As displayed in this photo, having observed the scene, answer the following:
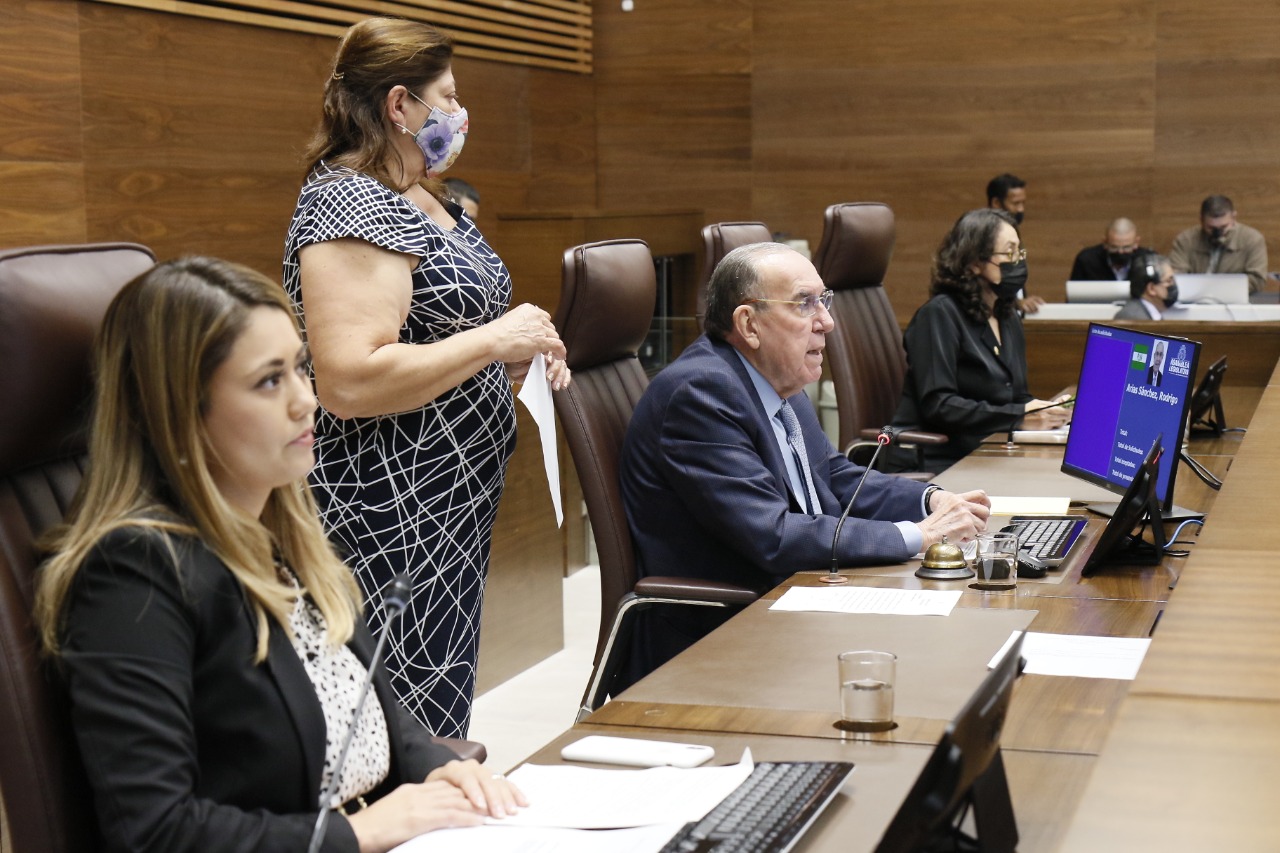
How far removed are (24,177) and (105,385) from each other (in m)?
3.60

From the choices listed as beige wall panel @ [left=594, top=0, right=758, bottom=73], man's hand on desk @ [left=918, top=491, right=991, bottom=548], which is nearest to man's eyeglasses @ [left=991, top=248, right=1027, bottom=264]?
man's hand on desk @ [left=918, top=491, right=991, bottom=548]

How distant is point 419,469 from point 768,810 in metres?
1.01

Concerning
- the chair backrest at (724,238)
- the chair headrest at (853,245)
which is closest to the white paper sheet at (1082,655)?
the chair backrest at (724,238)

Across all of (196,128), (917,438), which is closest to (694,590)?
(917,438)

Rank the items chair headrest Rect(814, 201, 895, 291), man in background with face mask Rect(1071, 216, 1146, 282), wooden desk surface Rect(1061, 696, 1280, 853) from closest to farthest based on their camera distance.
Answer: wooden desk surface Rect(1061, 696, 1280, 853)
chair headrest Rect(814, 201, 895, 291)
man in background with face mask Rect(1071, 216, 1146, 282)

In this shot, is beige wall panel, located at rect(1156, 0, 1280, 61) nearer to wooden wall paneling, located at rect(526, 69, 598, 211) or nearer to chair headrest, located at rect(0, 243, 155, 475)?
wooden wall paneling, located at rect(526, 69, 598, 211)

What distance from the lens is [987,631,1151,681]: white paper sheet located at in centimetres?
195

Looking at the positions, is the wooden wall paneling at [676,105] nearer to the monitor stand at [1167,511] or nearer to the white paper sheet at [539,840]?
the monitor stand at [1167,511]

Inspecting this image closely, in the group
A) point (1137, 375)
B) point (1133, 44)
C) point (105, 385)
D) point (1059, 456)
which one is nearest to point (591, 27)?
point (1133, 44)

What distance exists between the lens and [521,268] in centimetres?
671

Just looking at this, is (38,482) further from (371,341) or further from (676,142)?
(676,142)

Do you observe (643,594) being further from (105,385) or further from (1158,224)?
(1158,224)

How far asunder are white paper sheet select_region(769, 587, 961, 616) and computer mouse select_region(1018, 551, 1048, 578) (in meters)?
0.15

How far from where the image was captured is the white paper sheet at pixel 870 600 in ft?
7.57
